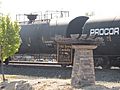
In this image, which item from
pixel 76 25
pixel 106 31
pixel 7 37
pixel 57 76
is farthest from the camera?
pixel 76 25

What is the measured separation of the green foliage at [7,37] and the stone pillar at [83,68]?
6418mm

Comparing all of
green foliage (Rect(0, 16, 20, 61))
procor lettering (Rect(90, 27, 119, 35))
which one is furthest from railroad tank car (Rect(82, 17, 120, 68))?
green foliage (Rect(0, 16, 20, 61))

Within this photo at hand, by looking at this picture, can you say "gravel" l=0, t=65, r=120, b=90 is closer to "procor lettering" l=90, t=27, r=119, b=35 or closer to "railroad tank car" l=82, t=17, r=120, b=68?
"railroad tank car" l=82, t=17, r=120, b=68

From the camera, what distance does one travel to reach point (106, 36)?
23.4 m

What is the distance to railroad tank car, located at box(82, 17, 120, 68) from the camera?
23.0 m

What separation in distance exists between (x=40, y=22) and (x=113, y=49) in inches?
381

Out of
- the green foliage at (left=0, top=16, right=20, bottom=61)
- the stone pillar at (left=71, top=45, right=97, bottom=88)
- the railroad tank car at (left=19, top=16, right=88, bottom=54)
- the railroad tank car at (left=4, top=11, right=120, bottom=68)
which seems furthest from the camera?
the railroad tank car at (left=19, top=16, right=88, bottom=54)

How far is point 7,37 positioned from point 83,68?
6984mm

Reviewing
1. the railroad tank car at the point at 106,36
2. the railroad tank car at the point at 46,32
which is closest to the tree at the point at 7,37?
the railroad tank car at the point at 46,32

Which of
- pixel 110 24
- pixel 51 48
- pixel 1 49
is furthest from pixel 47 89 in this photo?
pixel 51 48

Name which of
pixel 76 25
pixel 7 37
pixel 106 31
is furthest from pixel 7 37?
pixel 76 25

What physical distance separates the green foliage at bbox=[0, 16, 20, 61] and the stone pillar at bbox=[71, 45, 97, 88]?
6.42m

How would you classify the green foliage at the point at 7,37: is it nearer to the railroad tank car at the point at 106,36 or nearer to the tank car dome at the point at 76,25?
the railroad tank car at the point at 106,36

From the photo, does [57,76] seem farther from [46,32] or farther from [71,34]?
[46,32]
